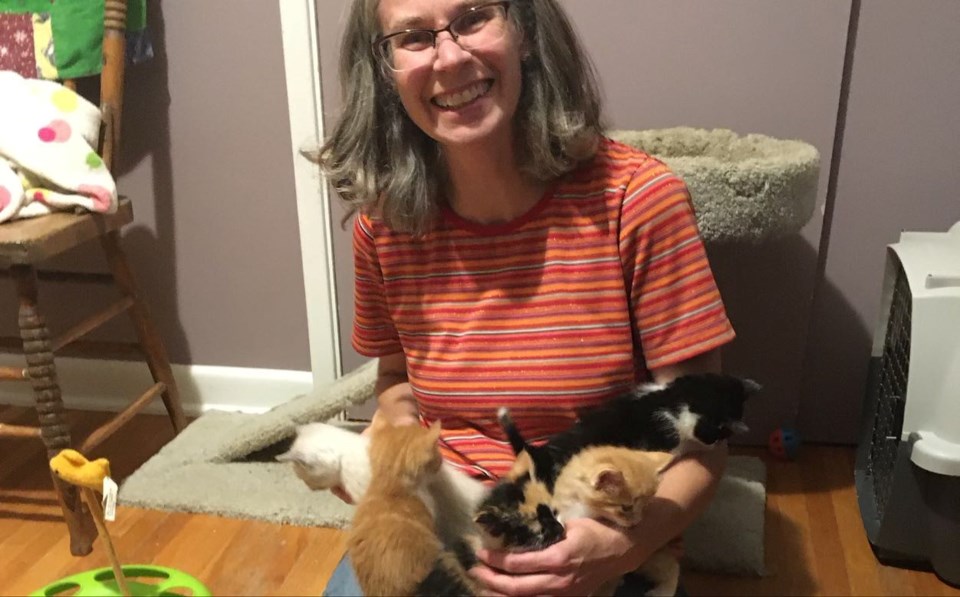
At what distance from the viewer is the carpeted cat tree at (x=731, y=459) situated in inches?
47.6

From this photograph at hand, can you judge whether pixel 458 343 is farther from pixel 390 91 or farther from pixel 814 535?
pixel 814 535

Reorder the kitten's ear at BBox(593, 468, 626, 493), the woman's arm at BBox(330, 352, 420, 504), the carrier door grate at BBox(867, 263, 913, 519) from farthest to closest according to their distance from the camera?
the carrier door grate at BBox(867, 263, 913, 519)
the woman's arm at BBox(330, 352, 420, 504)
the kitten's ear at BBox(593, 468, 626, 493)

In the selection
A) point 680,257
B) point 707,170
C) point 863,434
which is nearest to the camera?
point 680,257

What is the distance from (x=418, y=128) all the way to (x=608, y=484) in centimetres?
46

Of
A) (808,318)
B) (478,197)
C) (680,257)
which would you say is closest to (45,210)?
(478,197)

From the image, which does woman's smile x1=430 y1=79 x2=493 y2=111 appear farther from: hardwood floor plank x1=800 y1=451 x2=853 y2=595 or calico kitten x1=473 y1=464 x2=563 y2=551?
hardwood floor plank x1=800 y1=451 x2=853 y2=595

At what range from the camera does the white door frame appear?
1.48 metres

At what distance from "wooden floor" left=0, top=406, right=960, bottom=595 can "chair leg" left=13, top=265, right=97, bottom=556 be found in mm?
66

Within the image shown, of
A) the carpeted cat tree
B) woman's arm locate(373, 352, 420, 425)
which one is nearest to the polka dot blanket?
the carpeted cat tree

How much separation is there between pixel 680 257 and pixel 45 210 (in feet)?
3.32

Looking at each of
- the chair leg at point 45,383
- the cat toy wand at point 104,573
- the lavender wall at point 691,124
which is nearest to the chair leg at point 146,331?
the lavender wall at point 691,124

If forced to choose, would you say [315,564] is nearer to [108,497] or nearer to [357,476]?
[357,476]

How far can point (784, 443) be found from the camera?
150 cm

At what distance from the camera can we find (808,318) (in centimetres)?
148
